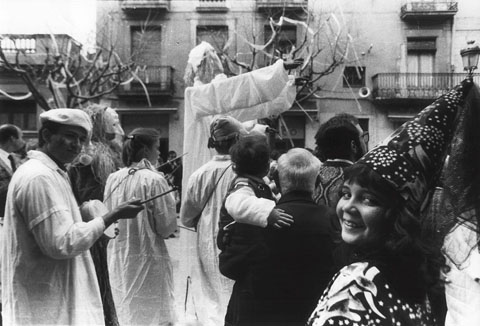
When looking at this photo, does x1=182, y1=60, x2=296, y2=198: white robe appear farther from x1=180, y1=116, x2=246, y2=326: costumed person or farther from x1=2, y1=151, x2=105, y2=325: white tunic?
x1=2, y1=151, x2=105, y2=325: white tunic

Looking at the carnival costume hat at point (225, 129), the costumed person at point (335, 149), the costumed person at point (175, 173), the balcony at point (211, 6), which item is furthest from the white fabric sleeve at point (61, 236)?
the balcony at point (211, 6)

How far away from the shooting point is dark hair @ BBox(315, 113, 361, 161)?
320 cm

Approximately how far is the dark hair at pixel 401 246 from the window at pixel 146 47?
9.29 m

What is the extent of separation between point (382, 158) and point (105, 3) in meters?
10.6

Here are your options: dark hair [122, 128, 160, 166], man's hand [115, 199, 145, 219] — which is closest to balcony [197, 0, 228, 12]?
dark hair [122, 128, 160, 166]

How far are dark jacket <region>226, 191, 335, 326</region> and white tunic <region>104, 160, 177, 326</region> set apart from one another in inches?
66.6

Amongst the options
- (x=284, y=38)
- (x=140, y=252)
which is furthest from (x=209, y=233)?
(x=284, y=38)

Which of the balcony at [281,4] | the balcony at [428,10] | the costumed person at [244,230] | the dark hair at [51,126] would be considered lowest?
the costumed person at [244,230]

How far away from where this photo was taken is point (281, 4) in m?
11.0

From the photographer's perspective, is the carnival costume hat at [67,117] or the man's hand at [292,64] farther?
the man's hand at [292,64]

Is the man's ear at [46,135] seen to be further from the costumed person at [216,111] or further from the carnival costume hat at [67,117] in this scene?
the costumed person at [216,111]

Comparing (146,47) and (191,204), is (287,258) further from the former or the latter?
(146,47)

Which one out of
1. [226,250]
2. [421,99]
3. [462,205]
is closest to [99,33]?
[421,99]

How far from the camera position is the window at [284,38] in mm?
13109
